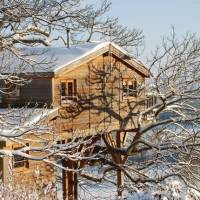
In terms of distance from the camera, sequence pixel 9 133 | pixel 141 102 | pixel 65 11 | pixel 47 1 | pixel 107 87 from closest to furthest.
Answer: pixel 9 133 → pixel 47 1 → pixel 65 11 → pixel 107 87 → pixel 141 102

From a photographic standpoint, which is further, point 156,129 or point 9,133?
point 156,129

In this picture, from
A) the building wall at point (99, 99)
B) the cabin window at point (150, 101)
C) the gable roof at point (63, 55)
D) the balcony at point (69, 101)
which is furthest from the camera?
the cabin window at point (150, 101)

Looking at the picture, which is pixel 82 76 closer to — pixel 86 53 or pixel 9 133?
pixel 86 53

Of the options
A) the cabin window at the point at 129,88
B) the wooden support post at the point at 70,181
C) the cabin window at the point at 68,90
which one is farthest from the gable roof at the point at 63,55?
the wooden support post at the point at 70,181

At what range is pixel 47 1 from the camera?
13344 mm

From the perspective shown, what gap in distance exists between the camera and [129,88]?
22547mm

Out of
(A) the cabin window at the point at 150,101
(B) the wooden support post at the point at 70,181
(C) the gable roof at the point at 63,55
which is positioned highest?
(C) the gable roof at the point at 63,55

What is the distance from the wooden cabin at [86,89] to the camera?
1789cm

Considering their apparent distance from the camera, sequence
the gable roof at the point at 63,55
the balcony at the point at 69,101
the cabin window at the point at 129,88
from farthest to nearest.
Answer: the cabin window at the point at 129,88, the balcony at the point at 69,101, the gable roof at the point at 63,55

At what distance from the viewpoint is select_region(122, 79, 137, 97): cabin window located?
2203 centimetres

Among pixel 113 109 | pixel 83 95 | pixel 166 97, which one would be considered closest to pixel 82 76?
pixel 83 95

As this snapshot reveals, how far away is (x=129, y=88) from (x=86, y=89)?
3441 mm

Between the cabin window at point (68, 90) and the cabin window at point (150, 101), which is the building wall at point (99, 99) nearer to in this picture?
the cabin window at point (68, 90)

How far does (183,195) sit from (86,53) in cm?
1117
